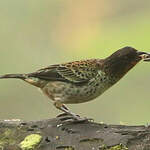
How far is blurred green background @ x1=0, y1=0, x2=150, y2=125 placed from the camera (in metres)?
12.1

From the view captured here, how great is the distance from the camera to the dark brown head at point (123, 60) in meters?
7.14

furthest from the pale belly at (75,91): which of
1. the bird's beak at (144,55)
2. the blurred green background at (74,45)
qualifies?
the blurred green background at (74,45)

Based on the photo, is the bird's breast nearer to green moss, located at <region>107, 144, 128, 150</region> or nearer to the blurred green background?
green moss, located at <region>107, 144, 128, 150</region>

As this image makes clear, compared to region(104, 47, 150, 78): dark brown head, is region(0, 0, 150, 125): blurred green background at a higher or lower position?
lower

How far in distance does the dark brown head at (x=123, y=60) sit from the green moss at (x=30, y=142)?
1.18 m

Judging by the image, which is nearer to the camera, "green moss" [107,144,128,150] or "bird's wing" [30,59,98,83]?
"green moss" [107,144,128,150]

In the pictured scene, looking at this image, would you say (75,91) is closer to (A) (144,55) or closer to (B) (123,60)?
(B) (123,60)

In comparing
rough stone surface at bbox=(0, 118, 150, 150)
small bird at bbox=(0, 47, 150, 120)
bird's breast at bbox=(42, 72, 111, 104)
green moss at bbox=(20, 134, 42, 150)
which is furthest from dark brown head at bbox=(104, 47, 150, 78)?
green moss at bbox=(20, 134, 42, 150)

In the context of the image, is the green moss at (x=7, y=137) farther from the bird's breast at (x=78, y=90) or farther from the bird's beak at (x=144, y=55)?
the bird's beak at (x=144, y=55)

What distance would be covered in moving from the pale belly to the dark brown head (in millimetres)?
156

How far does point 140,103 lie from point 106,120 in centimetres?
109

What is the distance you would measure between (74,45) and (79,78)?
29.2 ft

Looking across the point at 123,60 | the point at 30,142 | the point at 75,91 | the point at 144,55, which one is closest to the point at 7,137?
the point at 30,142

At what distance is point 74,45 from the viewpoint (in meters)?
16.4
